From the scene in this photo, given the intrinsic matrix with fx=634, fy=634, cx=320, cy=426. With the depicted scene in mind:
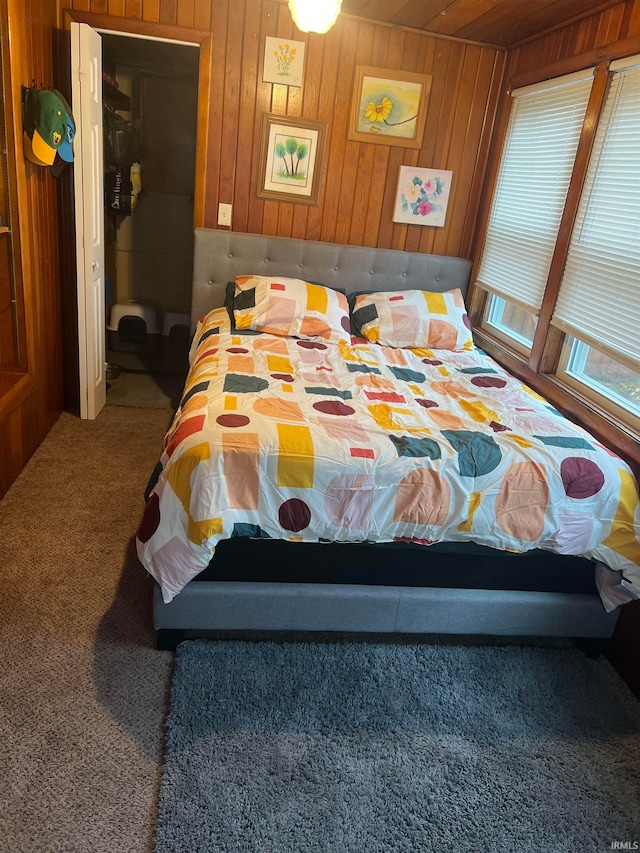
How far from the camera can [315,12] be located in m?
2.34

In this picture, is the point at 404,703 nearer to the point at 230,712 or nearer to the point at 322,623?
the point at 322,623

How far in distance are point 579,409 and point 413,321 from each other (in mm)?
1075

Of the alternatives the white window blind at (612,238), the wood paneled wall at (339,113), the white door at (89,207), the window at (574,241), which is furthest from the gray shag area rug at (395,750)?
the wood paneled wall at (339,113)

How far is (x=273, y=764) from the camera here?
66.5 inches

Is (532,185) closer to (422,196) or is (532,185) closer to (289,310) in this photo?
(422,196)

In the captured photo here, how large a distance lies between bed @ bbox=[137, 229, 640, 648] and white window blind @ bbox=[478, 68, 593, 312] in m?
1.04

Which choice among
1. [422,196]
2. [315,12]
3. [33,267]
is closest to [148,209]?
[33,267]

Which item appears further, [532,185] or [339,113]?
[339,113]

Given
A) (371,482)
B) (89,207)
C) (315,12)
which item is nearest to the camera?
(371,482)

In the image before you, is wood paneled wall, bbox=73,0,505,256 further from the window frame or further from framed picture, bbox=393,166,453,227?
the window frame

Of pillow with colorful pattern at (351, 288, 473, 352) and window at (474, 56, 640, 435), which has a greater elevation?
window at (474, 56, 640, 435)

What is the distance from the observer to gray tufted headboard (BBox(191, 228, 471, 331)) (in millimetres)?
3656

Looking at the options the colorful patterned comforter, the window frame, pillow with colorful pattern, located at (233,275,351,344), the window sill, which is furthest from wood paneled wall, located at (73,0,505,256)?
the colorful patterned comforter

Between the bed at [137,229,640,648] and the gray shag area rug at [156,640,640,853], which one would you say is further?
the bed at [137,229,640,648]
